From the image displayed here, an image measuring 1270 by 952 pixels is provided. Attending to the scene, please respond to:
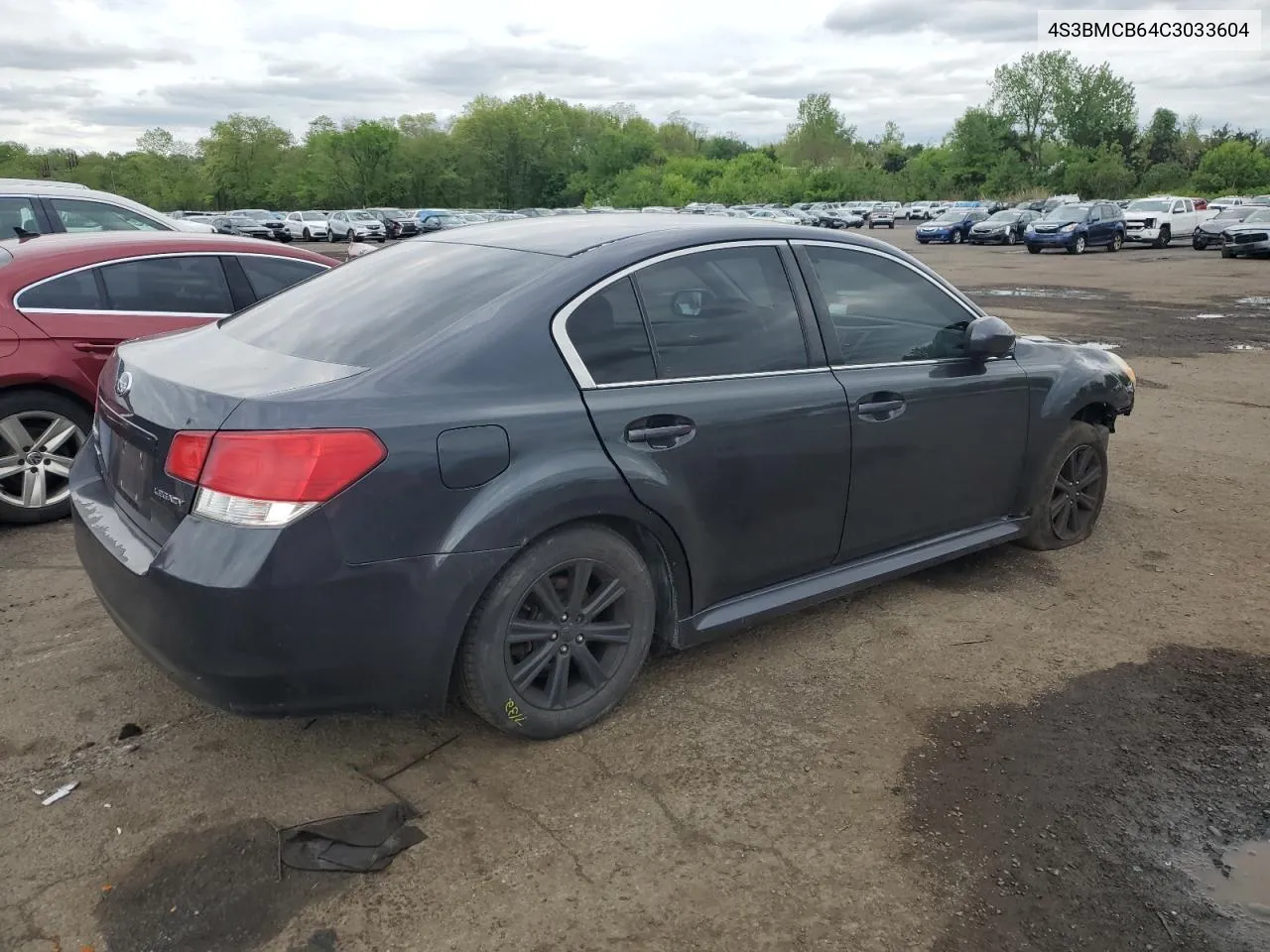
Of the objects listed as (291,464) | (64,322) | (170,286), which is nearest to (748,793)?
(291,464)

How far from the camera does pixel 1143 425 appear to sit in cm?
816

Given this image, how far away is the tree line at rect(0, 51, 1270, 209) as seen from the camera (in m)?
89.6

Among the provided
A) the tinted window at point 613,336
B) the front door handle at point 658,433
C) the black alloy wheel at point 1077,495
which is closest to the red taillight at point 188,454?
the tinted window at point 613,336

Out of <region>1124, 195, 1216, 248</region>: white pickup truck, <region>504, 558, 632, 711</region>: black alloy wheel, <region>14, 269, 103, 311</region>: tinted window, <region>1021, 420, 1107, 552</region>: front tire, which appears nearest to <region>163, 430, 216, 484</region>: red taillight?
<region>504, 558, 632, 711</region>: black alloy wheel

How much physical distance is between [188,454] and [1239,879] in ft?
10.0

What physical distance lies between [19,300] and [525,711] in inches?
156

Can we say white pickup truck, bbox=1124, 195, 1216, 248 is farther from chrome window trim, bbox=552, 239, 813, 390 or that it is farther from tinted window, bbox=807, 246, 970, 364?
chrome window trim, bbox=552, 239, 813, 390

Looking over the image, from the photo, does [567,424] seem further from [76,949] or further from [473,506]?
[76,949]

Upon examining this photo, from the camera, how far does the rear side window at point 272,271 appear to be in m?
Answer: 6.24

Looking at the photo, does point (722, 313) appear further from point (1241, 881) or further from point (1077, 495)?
point (1077, 495)

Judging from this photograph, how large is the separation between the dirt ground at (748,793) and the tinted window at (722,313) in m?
1.16

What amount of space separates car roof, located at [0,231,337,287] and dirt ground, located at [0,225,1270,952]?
1.76 meters

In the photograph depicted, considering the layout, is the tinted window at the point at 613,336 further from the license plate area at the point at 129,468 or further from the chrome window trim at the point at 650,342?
the license plate area at the point at 129,468

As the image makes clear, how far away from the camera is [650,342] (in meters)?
3.45
